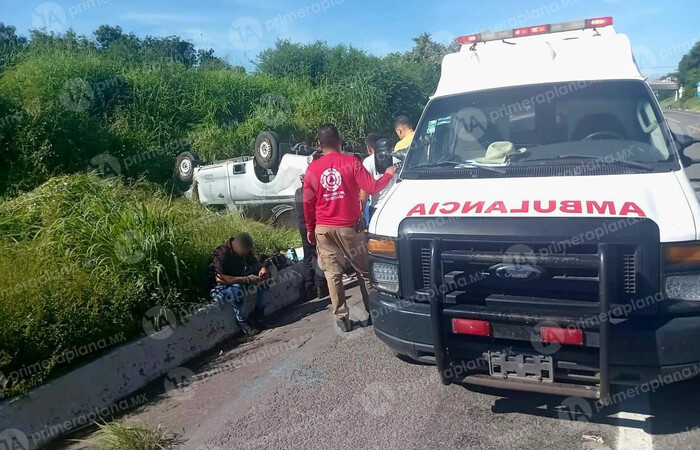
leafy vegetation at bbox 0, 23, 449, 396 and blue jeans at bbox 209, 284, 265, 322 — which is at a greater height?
leafy vegetation at bbox 0, 23, 449, 396

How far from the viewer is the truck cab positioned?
3.14 meters

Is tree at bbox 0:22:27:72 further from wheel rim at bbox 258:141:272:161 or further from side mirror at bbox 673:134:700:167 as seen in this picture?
side mirror at bbox 673:134:700:167

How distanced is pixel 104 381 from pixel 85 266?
4.11ft

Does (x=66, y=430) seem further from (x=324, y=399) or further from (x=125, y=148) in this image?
(x=125, y=148)

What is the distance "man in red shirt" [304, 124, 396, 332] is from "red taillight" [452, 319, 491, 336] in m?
2.00

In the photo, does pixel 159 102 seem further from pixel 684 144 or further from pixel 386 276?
pixel 684 144

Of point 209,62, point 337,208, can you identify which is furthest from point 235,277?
point 209,62

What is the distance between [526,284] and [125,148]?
945cm

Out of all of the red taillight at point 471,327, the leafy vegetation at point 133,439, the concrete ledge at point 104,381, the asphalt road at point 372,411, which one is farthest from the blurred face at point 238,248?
the red taillight at point 471,327

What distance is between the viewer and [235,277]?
5.87 m

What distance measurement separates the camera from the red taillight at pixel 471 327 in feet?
11.2

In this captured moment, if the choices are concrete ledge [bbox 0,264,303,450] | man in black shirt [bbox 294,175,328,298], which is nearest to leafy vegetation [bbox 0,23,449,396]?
concrete ledge [bbox 0,264,303,450]

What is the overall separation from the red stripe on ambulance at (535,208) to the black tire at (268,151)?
523cm

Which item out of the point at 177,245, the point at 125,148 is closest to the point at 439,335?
the point at 177,245
